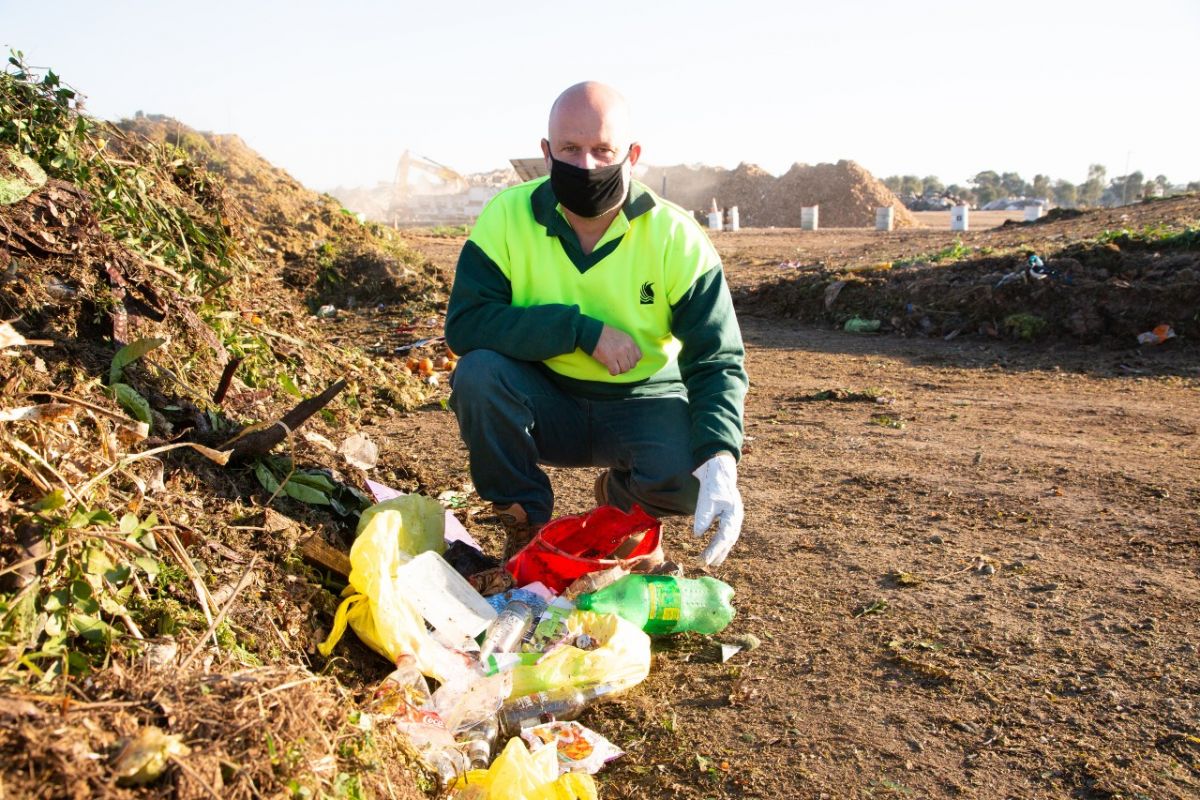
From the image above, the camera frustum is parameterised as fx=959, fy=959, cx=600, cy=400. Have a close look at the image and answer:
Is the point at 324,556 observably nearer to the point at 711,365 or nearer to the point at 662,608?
the point at 662,608

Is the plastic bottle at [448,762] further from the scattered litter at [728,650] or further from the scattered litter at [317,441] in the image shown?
the scattered litter at [317,441]

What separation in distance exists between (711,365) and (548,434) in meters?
0.63

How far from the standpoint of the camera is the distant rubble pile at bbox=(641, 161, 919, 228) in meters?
31.6

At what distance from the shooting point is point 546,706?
2.51 meters

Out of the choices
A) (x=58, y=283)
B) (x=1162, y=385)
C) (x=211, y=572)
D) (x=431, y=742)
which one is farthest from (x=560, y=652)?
(x=1162, y=385)

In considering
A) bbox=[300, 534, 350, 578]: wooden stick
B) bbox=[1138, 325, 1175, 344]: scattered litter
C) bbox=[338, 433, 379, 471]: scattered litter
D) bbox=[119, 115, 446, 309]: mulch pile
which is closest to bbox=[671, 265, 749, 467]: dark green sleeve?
bbox=[300, 534, 350, 578]: wooden stick

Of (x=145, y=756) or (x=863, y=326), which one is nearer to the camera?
(x=145, y=756)

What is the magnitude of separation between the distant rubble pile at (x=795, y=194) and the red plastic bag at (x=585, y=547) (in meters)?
26.7

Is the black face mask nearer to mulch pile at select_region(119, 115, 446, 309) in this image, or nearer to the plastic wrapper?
the plastic wrapper

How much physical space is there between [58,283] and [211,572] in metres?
1.36

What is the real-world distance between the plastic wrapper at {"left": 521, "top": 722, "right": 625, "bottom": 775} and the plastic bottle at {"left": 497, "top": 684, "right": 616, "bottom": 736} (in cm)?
6

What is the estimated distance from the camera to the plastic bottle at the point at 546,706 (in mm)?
2459

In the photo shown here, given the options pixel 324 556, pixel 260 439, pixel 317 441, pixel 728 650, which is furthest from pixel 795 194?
pixel 324 556

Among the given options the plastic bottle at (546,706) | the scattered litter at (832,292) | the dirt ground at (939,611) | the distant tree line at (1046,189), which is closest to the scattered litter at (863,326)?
the scattered litter at (832,292)
